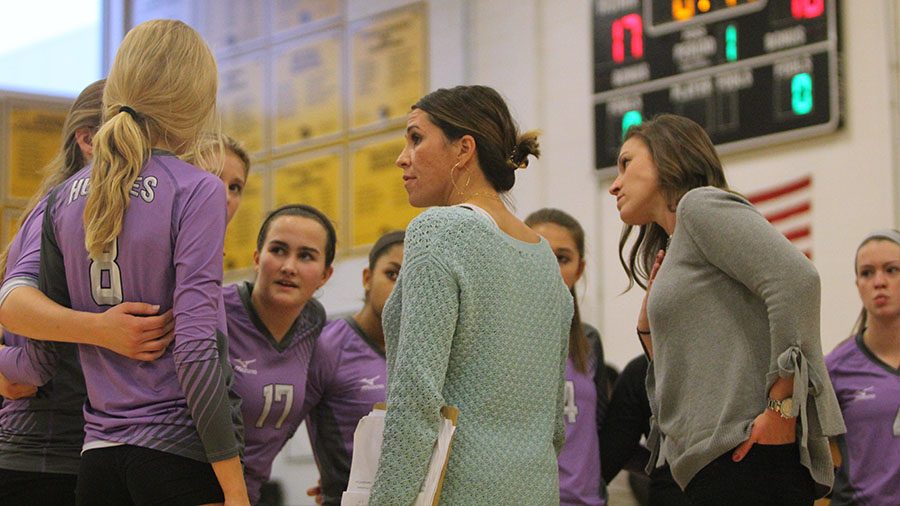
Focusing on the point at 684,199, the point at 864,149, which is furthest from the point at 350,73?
the point at 684,199

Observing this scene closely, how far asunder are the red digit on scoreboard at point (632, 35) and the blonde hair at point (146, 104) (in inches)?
132

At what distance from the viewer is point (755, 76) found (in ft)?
16.2

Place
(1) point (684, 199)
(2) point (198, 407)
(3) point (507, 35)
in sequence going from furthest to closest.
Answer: (3) point (507, 35) < (1) point (684, 199) < (2) point (198, 407)

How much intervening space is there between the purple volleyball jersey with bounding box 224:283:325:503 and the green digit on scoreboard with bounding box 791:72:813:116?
249 cm

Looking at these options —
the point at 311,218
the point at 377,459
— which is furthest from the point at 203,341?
the point at 311,218

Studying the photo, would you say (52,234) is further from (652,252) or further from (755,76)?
(755,76)

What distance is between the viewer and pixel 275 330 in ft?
11.2

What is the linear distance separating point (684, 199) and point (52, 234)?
4.45ft

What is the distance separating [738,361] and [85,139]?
1.66m

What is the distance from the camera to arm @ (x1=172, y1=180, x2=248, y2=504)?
6.97 feet

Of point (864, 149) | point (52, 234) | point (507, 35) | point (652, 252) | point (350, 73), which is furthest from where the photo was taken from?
point (350, 73)

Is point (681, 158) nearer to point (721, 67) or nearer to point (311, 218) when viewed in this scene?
point (311, 218)

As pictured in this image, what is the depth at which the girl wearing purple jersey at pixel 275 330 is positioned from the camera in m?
3.33

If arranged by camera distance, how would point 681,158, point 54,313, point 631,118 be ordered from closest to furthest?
1. point 54,313
2. point 681,158
3. point 631,118
